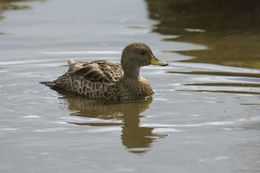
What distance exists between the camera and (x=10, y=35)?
47.9ft

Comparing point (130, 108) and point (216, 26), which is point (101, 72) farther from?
point (216, 26)

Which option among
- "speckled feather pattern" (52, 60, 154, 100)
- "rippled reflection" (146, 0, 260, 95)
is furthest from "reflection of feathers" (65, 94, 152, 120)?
"rippled reflection" (146, 0, 260, 95)

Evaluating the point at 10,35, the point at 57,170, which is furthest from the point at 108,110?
the point at 10,35

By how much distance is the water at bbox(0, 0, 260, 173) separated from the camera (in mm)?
7059

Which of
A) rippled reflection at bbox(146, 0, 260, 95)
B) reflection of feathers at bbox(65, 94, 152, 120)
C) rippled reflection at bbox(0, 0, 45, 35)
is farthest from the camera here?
rippled reflection at bbox(0, 0, 45, 35)

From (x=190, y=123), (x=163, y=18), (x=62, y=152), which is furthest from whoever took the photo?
(x=163, y=18)

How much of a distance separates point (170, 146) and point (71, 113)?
6.87 ft

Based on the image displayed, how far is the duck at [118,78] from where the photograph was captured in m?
10.1

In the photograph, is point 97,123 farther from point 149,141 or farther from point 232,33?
point 232,33

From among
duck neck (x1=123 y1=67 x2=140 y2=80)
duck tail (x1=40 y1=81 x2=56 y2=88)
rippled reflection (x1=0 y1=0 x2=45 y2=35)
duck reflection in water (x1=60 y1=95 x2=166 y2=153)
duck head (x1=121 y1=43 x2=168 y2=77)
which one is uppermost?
rippled reflection (x1=0 y1=0 x2=45 y2=35)

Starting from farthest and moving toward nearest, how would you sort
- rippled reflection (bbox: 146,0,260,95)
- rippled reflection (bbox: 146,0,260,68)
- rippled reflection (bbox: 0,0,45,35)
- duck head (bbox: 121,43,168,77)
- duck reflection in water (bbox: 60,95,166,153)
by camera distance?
1. rippled reflection (bbox: 0,0,45,35)
2. rippled reflection (bbox: 146,0,260,68)
3. rippled reflection (bbox: 146,0,260,95)
4. duck head (bbox: 121,43,168,77)
5. duck reflection in water (bbox: 60,95,166,153)

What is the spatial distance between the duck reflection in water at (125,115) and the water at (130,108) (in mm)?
14

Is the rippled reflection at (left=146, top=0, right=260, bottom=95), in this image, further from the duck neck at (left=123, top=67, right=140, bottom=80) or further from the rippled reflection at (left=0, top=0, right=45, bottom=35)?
the rippled reflection at (left=0, top=0, right=45, bottom=35)

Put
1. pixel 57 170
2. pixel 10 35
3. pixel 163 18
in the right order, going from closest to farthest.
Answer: pixel 57 170 < pixel 10 35 < pixel 163 18
